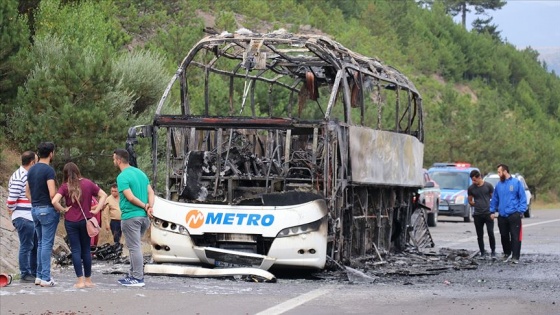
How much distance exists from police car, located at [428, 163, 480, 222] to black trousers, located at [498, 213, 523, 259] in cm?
1836

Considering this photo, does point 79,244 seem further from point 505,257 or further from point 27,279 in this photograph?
point 505,257

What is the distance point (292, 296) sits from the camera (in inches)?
552

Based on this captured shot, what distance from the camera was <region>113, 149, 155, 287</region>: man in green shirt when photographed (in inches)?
580

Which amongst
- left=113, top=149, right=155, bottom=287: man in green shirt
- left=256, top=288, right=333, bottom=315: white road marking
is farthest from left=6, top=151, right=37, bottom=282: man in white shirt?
left=256, top=288, right=333, bottom=315: white road marking

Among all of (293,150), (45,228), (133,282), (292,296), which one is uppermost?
(293,150)

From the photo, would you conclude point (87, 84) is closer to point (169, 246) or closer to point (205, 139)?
point (205, 139)

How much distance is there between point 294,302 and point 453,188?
1167 inches

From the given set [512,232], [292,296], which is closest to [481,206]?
[512,232]

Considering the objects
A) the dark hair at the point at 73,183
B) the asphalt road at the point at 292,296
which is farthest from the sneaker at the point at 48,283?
the dark hair at the point at 73,183

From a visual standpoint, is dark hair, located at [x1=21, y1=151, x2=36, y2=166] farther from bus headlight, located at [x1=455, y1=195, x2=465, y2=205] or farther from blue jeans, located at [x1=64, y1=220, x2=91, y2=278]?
bus headlight, located at [x1=455, y1=195, x2=465, y2=205]

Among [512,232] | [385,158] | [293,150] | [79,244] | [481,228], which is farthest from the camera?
[481,228]

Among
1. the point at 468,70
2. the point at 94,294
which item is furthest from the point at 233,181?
the point at 468,70

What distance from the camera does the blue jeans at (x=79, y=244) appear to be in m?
14.4

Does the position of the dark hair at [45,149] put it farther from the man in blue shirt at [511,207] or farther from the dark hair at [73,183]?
the man in blue shirt at [511,207]
